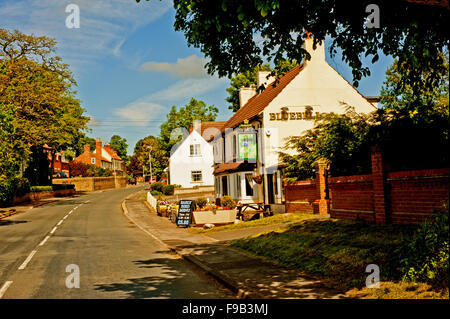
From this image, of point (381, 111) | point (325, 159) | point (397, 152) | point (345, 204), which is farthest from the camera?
point (325, 159)

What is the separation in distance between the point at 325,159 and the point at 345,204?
5835 mm

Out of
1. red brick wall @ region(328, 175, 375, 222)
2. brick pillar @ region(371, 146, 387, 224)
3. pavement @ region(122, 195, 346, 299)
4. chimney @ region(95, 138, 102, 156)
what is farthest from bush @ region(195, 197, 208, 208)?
chimney @ region(95, 138, 102, 156)

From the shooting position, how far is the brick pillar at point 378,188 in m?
11.7

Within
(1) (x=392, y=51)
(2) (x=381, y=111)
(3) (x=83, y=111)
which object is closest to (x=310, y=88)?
(2) (x=381, y=111)

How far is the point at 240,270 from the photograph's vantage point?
34.3ft

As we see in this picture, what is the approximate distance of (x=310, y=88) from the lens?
3000 cm

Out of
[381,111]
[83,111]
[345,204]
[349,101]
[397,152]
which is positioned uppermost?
[83,111]

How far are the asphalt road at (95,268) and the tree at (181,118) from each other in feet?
166

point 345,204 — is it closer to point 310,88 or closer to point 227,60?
point 227,60

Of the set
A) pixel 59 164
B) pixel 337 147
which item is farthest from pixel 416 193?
pixel 59 164

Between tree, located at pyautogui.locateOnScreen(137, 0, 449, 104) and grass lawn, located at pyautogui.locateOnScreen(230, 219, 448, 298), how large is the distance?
158 inches

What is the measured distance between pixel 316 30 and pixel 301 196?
42.3ft

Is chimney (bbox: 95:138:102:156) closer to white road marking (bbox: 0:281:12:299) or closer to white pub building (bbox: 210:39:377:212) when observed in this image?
white pub building (bbox: 210:39:377:212)

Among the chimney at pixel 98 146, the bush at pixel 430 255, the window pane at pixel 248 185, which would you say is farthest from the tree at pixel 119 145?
the bush at pixel 430 255
